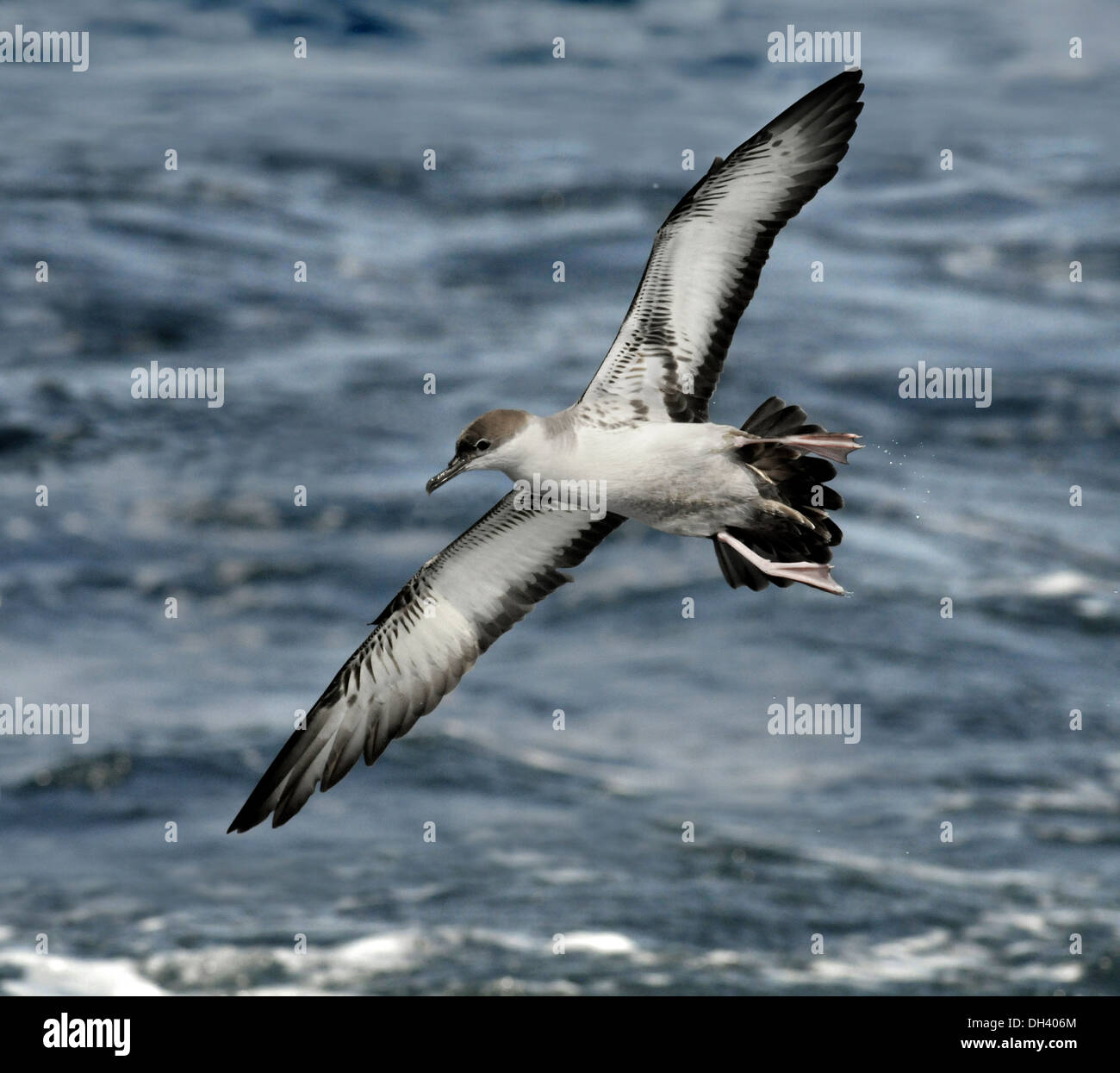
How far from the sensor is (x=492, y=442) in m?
14.1

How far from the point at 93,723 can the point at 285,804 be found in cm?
14631

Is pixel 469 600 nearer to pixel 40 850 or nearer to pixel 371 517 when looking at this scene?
pixel 40 850

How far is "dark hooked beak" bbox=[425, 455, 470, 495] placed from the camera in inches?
531

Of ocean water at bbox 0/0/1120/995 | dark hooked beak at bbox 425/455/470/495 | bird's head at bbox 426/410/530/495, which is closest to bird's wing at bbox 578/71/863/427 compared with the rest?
bird's head at bbox 426/410/530/495

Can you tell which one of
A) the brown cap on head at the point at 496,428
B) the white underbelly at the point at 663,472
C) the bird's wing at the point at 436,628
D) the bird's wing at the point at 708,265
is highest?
the bird's wing at the point at 708,265

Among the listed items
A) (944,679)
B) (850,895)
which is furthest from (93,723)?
Result: (944,679)

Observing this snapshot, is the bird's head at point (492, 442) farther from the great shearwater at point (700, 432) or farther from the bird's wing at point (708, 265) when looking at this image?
the bird's wing at point (708, 265)

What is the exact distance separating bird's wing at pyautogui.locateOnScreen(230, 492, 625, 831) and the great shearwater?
0.44 ft

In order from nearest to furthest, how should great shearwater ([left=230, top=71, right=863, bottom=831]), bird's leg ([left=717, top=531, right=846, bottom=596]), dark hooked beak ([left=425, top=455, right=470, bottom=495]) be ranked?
dark hooked beak ([left=425, top=455, right=470, bottom=495]) < great shearwater ([left=230, top=71, right=863, bottom=831]) < bird's leg ([left=717, top=531, right=846, bottom=596])

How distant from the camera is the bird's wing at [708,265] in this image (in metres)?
14.6

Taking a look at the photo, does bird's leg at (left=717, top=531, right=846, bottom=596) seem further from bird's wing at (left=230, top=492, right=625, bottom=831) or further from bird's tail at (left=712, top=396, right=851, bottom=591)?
bird's wing at (left=230, top=492, right=625, bottom=831)

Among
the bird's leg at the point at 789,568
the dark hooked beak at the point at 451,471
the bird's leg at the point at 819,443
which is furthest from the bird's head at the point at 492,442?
the bird's leg at the point at 789,568

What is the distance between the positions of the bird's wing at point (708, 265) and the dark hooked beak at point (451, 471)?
117 cm

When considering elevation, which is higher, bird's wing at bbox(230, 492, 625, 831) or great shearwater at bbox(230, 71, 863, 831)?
great shearwater at bbox(230, 71, 863, 831)
